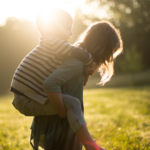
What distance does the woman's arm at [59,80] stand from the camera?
Result: 1455mm

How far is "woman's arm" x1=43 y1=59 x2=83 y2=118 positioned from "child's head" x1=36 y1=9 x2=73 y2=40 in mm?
309

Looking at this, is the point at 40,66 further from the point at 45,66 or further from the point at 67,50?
the point at 67,50

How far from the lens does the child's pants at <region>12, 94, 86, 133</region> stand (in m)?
1.50

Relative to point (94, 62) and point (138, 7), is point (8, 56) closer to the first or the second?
point (138, 7)

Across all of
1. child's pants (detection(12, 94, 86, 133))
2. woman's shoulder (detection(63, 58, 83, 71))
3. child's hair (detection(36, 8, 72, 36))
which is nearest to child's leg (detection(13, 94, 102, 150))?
child's pants (detection(12, 94, 86, 133))

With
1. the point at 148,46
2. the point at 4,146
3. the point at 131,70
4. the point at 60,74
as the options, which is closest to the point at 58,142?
the point at 60,74

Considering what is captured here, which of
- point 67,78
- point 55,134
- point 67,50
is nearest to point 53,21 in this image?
point 67,50

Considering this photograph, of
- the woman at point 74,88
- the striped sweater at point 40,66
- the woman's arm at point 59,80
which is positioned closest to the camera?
the woman's arm at point 59,80

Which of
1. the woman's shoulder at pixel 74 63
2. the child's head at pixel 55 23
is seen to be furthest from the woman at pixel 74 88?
the child's head at pixel 55 23

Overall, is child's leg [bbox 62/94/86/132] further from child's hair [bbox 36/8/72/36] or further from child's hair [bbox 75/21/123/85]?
child's hair [bbox 36/8/72/36]

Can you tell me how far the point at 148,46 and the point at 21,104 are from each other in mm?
29963

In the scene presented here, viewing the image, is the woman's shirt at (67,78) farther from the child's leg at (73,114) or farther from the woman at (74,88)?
the child's leg at (73,114)

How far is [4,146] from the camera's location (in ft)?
10.7

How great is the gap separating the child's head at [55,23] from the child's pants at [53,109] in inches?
23.2
